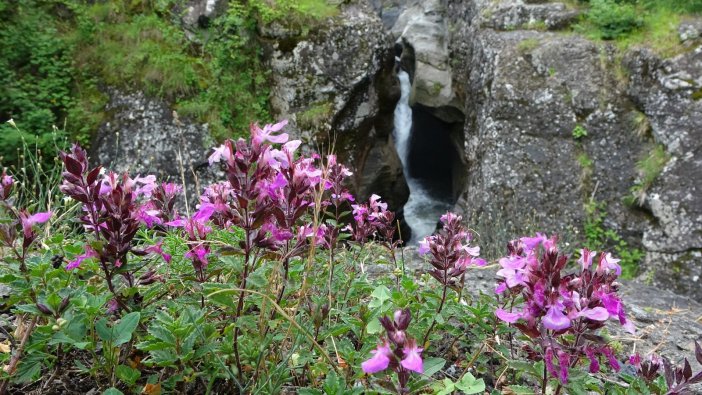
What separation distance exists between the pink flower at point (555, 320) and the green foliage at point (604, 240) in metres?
5.27

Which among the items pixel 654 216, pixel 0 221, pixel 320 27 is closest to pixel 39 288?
pixel 0 221

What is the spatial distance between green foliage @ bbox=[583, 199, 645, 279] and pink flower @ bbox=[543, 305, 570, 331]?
5.27m

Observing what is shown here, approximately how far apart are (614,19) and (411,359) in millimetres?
7286

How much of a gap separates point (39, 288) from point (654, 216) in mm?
6223

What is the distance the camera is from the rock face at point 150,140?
6.57 meters

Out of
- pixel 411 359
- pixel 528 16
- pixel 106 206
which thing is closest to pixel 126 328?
pixel 106 206

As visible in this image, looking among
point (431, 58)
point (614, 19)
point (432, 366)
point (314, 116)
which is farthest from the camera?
point (431, 58)

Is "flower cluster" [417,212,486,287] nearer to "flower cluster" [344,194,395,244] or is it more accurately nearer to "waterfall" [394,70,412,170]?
"flower cluster" [344,194,395,244]

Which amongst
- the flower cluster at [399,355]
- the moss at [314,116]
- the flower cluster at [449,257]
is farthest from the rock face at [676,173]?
the flower cluster at [399,355]

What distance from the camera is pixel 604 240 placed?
5816 millimetres

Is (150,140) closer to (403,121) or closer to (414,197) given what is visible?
(414,197)

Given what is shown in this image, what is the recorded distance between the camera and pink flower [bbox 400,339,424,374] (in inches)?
32.2

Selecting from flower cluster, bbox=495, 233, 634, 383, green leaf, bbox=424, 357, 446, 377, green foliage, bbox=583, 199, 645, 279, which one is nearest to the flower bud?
green leaf, bbox=424, 357, 446, 377

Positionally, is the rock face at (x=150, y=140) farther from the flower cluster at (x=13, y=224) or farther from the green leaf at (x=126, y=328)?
the green leaf at (x=126, y=328)
